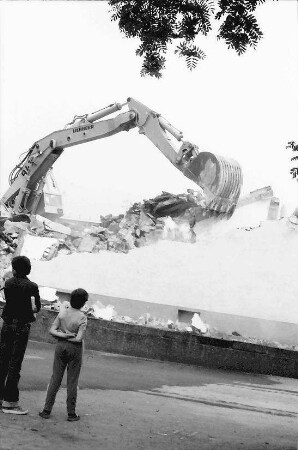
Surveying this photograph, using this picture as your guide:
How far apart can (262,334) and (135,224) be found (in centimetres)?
709

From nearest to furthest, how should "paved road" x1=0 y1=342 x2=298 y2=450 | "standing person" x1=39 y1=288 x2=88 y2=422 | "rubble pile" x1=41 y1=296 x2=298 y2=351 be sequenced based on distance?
"paved road" x1=0 y1=342 x2=298 y2=450 → "standing person" x1=39 y1=288 x2=88 y2=422 → "rubble pile" x1=41 y1=296 x2=298 y2=351

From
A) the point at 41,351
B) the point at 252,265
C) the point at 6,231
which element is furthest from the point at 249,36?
the point at 6,231

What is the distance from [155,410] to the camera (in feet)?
26.5

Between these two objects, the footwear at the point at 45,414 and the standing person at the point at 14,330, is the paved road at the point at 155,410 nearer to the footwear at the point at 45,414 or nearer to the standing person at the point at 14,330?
the footwear at the point at 45,414

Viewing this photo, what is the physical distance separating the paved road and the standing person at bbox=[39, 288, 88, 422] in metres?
0.18

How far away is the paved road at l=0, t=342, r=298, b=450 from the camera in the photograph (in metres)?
6.32

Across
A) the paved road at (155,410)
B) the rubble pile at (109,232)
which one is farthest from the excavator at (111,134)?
the paved road at (155,410)

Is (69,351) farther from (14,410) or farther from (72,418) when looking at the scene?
(14,410)

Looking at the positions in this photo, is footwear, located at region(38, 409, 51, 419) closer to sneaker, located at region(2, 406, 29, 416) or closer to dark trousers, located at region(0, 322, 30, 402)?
sneaker, located at region(2, 406, 29, 416)

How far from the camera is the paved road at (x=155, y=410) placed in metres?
6.32

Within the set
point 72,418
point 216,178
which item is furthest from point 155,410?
point 216,178

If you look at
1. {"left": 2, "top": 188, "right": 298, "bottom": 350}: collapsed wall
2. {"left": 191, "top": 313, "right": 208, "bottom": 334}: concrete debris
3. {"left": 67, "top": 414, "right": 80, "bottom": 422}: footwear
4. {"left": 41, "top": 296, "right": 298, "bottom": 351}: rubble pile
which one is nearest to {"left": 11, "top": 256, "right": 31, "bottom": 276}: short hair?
{"left": 67, "top": 414, "right": 80, "bottom": 422}: footwear

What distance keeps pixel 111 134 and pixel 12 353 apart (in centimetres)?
1365

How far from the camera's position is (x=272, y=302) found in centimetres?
1673
